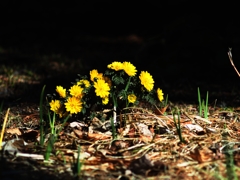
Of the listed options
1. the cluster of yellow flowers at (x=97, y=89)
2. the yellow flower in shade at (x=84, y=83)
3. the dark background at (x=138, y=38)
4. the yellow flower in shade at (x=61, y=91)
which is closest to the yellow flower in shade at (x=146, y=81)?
the cluster of yellow flowers at (x=97, y=89)

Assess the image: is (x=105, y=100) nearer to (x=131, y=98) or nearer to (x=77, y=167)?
(x=131, y=98)

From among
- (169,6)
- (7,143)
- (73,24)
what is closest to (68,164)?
(7,143)

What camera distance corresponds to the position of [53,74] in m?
6.31

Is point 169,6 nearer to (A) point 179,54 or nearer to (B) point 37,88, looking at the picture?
(A) point 179,54

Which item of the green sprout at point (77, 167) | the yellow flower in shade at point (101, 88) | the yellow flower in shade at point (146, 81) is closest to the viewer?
the green sprout at point (77, 167)

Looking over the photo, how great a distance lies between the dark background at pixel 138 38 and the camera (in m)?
6.16

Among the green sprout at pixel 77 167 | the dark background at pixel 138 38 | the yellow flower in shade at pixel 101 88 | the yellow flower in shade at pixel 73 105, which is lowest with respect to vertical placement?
the green sprout at pixel 77 167

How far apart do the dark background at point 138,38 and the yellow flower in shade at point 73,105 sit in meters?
2.21

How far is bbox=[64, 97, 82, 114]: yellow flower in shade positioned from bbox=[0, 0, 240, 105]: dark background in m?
2.21

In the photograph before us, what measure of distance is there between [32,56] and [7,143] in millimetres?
4861

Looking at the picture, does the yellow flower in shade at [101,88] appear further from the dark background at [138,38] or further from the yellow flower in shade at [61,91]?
the dark background at [138,38]

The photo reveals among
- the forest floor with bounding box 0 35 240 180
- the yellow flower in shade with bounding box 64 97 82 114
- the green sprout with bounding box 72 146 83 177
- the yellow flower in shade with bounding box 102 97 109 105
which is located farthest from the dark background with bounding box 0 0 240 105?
the green sprout with bounding box 72 146 83 177

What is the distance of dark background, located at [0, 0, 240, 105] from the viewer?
6156 millimetres

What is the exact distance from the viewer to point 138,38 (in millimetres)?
9523
